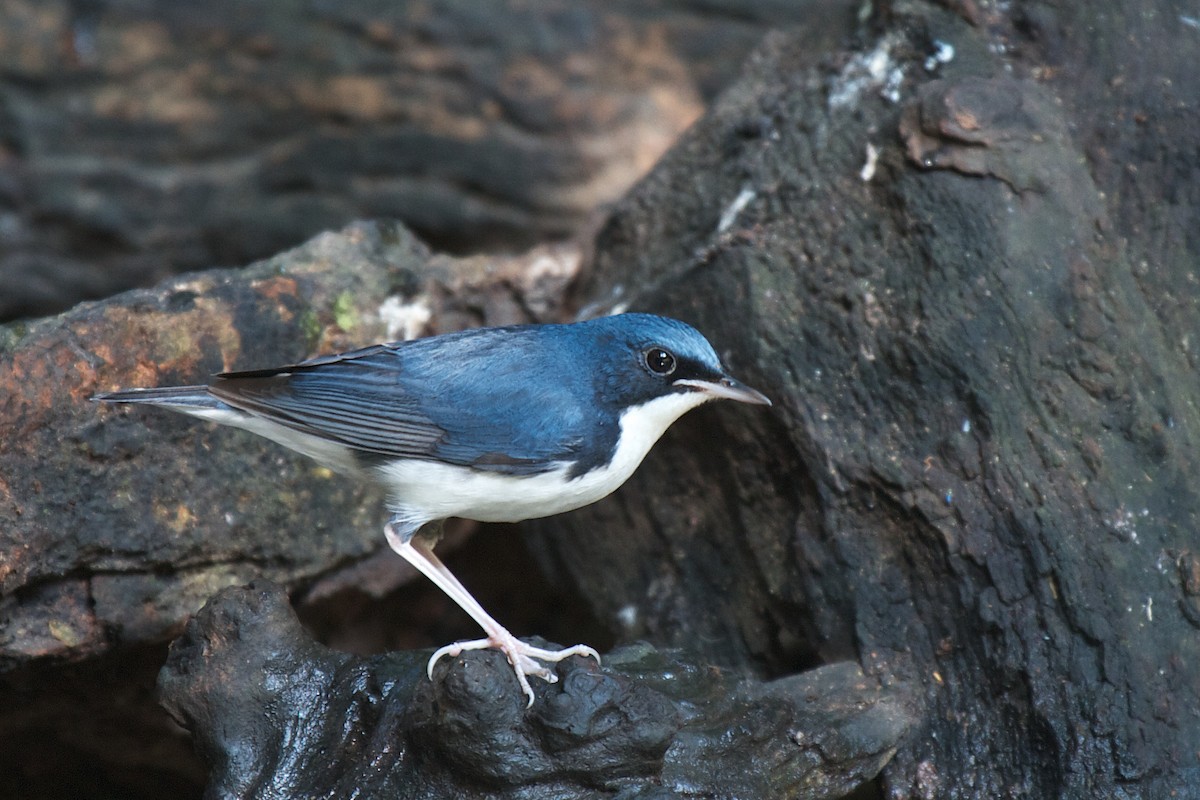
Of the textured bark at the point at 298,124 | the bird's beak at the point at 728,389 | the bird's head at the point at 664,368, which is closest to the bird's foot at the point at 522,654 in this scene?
the bird's head at the point at 664,368

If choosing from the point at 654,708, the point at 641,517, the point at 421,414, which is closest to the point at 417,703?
the point at 654,708

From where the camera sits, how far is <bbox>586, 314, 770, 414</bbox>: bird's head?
4625 millimetres

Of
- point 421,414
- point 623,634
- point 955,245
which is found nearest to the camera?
point 421,414

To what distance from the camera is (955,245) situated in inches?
195

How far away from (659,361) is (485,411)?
0.69 metres

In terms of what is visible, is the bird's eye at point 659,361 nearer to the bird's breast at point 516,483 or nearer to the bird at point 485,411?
the bird at point 485,411

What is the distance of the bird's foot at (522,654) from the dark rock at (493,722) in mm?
82

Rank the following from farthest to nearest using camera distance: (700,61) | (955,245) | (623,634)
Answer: (700,61) < (623,634) < (955,245)

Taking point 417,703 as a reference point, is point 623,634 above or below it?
below

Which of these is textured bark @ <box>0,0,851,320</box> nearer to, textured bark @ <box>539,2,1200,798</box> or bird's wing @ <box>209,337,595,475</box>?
textured bark @ <box>539,2,1200,798</box>

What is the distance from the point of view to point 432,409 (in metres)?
4.61

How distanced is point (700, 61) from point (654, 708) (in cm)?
640

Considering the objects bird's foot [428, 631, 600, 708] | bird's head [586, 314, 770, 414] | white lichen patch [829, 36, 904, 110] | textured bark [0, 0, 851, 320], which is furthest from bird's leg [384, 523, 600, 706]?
textured bark [0, 0, 851, 320]

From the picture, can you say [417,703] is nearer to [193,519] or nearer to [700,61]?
[193,519]
